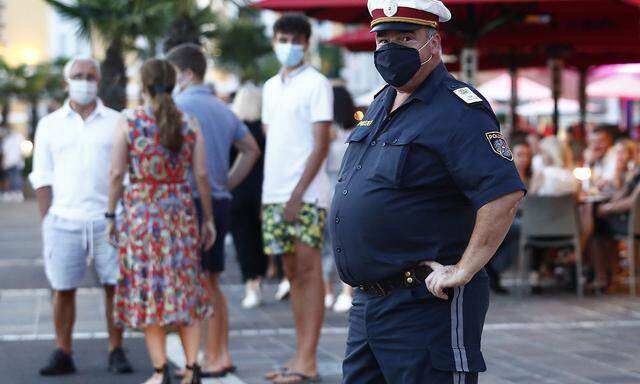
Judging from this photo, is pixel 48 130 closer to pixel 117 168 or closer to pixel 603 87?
pixel 117 168

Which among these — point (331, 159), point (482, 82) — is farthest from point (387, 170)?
point (482, 82)

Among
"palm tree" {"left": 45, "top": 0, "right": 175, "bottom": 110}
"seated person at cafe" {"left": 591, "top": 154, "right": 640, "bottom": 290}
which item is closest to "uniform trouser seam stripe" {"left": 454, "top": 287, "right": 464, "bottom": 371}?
"seated person at cafe" {"left": 591, "top": 154, "right": 640, "bottom": 290}

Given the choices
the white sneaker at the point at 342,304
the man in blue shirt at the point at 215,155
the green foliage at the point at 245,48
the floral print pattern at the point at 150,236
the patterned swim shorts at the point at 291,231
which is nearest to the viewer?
the floral print pattern at the point at 150,236

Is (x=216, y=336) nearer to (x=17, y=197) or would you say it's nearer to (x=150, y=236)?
(x=150, y=236)

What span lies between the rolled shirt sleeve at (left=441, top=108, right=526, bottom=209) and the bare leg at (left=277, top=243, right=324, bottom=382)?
3351 millimetres

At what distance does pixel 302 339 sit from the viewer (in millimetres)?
7430

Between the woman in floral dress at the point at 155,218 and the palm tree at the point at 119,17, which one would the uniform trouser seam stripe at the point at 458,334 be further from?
the palm tree at the point at 119,17

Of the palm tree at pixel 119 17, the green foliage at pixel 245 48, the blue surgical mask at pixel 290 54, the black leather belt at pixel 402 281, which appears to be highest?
the green foliage at pixel 245 48

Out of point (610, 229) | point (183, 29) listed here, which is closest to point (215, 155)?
point (610, 229)

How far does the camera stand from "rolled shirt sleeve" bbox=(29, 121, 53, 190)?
7.84 meters

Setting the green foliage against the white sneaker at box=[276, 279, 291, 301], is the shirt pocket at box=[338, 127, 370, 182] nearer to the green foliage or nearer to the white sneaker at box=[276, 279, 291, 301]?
the white sneaker at box=[276, 279, 291, 301]

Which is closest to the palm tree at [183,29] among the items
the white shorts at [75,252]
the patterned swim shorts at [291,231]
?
the white shorts at [75,252]

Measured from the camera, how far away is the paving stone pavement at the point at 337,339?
308 inches

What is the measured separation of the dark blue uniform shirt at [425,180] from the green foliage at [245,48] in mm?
56917
